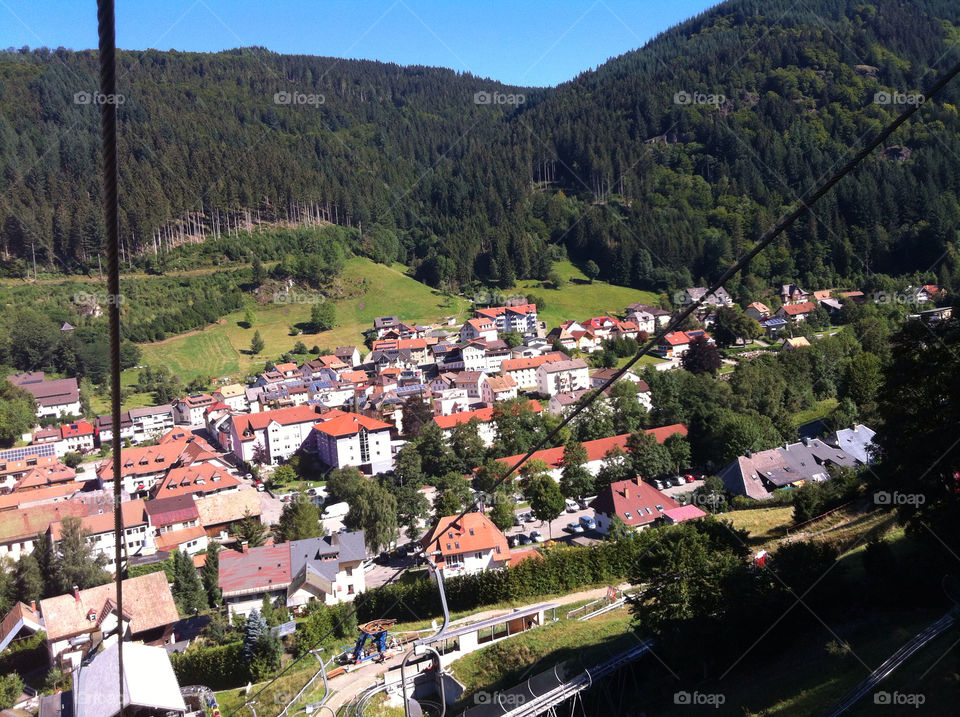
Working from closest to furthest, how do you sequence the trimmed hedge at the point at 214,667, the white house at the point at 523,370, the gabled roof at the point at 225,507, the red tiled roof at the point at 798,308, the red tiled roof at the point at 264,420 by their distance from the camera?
the trimmed hedge at the point at 214,667 < the gabled roof at the point at 225,507 < the red tiled roof at the point at 264,420 < the white house at the point at 523,370 < the red tiled roof at the point at 798,308

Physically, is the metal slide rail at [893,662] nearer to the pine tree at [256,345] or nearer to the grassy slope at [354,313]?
the grassy slope at [354,313]

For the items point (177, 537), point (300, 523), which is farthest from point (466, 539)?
point (177, 537)

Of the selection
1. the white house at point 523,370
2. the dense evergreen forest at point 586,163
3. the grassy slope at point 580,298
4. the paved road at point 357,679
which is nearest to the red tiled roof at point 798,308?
the dense evergreen forest at point 586,163

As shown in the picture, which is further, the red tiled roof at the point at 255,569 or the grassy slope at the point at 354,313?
the grassy slope at the point at 354,313

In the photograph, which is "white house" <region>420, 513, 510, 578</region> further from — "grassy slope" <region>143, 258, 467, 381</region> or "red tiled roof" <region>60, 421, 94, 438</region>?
"grassy slope" <region>143, 258, 467, 381</region>

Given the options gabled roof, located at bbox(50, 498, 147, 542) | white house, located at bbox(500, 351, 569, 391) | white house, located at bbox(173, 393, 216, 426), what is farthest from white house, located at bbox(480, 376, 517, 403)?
gabled roof, located at bbox(50, 498, 147, 542)

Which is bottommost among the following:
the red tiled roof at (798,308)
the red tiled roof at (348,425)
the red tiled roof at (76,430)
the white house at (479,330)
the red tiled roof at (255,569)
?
the red tiled roof at (255,569)

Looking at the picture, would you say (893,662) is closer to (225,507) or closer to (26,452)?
(225,507)
